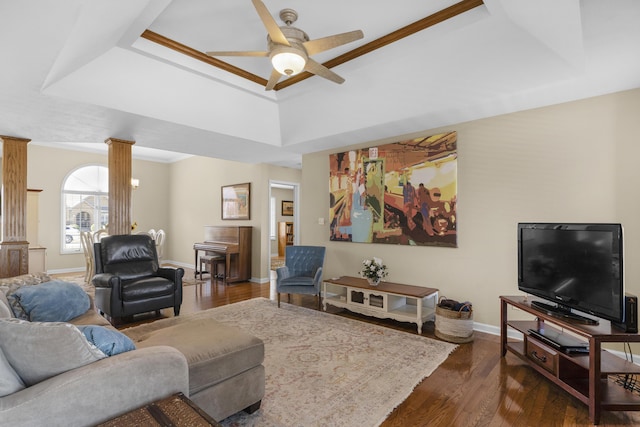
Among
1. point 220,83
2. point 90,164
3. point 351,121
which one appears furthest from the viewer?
point 90,164

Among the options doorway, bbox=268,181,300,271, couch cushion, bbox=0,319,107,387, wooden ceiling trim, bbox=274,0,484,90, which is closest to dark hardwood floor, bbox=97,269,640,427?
couch cushion, bbox=0,319,107,387

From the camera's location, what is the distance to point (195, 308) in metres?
4.69

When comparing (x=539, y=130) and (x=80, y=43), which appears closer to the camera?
(x=80, y=43)

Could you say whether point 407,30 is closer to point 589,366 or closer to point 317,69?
point 317,69

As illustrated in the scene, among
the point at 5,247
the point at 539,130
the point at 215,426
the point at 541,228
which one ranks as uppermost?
the point at 539,130

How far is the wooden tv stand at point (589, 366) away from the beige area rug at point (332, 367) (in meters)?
0.78

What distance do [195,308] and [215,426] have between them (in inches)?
153

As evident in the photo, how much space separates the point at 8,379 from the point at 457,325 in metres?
3.48

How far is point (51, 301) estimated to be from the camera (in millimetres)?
2467

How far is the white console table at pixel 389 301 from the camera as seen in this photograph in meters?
3.75

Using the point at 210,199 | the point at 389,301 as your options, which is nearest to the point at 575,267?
the point at 389,301

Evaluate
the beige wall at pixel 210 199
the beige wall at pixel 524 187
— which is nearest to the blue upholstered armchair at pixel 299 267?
the beige wall at pixel 524 187

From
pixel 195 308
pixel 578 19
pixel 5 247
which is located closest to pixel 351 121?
pixel 578 19

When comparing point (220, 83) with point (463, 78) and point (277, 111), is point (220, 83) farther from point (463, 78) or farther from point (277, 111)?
point (463, 78)
